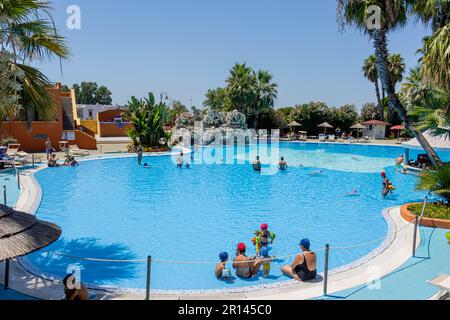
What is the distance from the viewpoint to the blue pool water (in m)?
8.52

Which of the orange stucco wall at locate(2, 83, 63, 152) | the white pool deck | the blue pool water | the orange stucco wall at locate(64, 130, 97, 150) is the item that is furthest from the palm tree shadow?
the orange stucco wall at locate(64, 130, 97, 150)

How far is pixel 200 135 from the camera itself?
1549 inches

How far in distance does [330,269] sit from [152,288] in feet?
13.7

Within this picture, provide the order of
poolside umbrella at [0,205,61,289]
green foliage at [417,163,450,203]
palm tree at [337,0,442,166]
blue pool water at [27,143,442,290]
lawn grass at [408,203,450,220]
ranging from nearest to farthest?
1. poolside umbrella at [0,205,61,289]
2. blue pool water at [27,143,442,290]
3. lawn grass at [408,203,450,220]
4. green foliage at [417,163,450,203]
5. palm tree at [337,0,442,166]

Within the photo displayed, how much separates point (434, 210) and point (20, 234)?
38.0 ft

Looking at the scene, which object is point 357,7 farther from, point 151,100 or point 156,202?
point 151,100

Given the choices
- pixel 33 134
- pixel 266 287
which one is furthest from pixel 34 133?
pixel 266 287

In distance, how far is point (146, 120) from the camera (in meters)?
31.7

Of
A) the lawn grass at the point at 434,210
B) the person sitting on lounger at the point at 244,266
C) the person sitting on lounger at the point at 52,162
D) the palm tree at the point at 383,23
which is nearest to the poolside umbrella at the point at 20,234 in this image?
the person sitting on lounger at the point at 244,266

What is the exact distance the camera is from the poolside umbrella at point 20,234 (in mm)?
5273

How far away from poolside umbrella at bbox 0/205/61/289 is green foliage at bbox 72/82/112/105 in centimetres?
12565

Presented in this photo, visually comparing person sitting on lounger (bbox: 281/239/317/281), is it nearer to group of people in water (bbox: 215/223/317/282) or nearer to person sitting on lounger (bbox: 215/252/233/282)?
group of people in water (bbox: 215/223/317/282)

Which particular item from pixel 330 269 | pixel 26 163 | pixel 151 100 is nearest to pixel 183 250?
pixel 330 269

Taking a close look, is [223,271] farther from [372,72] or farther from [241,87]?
[372,72]
